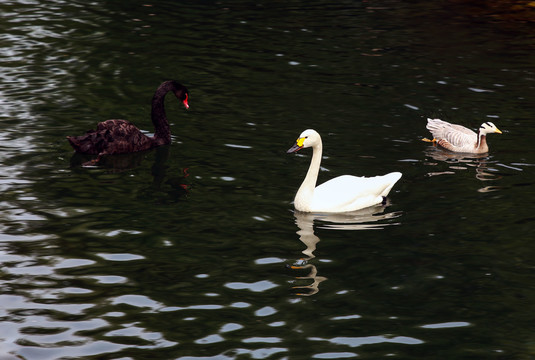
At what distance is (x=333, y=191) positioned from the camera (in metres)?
12.7

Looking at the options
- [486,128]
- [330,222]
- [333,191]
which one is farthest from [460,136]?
[330,222]

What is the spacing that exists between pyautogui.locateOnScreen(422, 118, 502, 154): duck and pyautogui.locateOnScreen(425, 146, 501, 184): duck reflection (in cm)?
12

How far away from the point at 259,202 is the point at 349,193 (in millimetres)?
1415

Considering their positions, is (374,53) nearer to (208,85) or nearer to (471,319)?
(208,85)

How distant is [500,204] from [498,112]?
5.65 meters

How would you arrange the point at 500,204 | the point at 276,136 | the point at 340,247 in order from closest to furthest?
the point at 340,247, the point at 500,204, the point at 276,136

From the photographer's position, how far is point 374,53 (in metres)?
22.9

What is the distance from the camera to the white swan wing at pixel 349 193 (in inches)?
496

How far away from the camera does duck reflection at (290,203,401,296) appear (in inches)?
429

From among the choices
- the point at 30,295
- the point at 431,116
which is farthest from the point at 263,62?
the point at 30,295

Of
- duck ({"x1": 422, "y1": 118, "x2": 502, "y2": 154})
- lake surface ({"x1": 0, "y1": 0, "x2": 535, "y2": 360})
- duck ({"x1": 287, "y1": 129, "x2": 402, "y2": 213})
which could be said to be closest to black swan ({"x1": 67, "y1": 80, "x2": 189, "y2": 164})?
lake surface ({"x1": 0, "y1": 0, "x2": 535, "y2": 360})

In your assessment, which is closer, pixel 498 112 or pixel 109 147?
pixel 109 147

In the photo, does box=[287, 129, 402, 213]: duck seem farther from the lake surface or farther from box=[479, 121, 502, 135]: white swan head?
box=[479, 121, 502, 135]: white swan head

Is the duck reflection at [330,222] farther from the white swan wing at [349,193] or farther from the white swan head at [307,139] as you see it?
the white swan head at [307,139]
